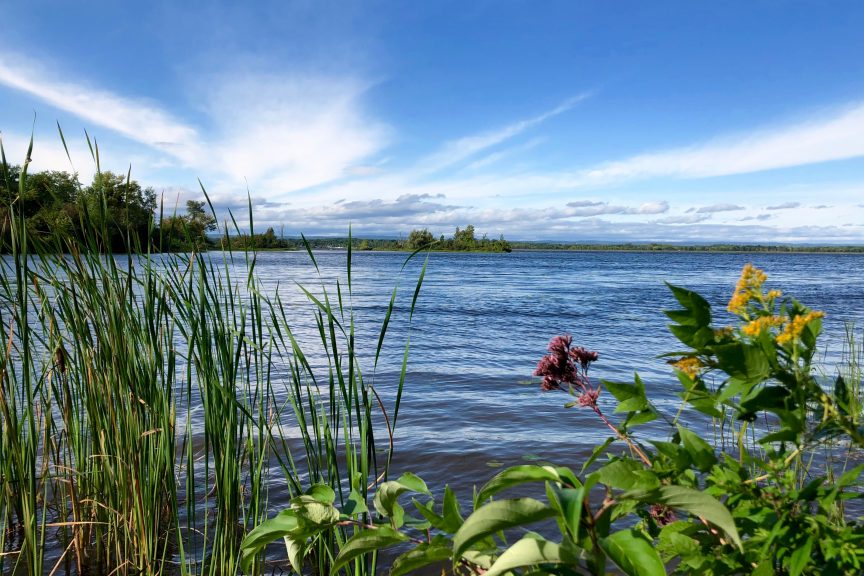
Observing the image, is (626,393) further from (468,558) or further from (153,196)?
(153,196)

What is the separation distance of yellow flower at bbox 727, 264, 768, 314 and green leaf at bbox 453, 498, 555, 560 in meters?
0.59

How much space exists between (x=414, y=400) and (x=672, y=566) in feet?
14.2

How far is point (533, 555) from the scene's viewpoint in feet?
2.56

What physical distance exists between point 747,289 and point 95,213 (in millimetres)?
2673

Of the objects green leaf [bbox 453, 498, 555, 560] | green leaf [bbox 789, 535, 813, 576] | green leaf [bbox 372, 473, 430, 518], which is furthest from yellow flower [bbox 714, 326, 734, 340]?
green leaf [bbox 372, 473, 430, 518]

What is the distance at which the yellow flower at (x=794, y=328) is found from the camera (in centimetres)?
99

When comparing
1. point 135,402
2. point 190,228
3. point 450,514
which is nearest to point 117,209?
point 190,228

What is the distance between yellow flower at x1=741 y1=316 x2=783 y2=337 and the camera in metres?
0.99

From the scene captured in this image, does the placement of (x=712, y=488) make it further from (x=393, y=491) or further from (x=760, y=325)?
(x=393, y=491)

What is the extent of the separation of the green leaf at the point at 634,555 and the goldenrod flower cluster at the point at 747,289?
0.49 m

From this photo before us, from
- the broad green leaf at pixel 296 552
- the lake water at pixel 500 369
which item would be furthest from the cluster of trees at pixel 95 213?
the broad green leaf at pixel 296 552

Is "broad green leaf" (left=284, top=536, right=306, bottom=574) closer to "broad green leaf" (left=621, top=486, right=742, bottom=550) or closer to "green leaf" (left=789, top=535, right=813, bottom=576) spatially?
"broad green leaf" (left=621, top=486, right=742, bottom=550)

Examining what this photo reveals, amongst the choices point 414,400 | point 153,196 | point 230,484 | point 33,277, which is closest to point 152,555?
point 230,484

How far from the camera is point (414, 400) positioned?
745cm
